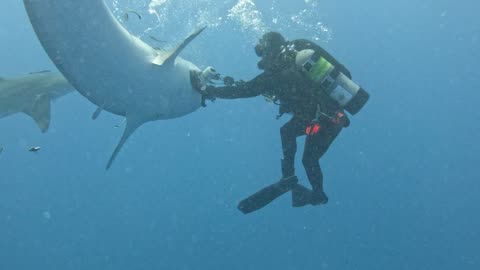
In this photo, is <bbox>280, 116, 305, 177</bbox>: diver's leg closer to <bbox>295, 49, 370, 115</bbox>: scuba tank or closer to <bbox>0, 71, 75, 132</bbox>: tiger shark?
<bbox>295, 49, 370, 115</bbox>: scuba tank

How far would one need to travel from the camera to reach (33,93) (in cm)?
720

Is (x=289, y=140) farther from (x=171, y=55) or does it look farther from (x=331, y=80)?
(x=171, y=55)

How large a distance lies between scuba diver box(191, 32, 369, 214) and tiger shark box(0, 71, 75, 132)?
3092mm

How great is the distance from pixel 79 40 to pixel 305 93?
307 centimetres

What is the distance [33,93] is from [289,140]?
490 cm

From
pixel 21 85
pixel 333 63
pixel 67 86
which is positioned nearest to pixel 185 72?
pixel 333 63

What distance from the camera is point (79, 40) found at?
4.19m

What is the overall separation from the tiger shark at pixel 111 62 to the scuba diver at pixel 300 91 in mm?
432

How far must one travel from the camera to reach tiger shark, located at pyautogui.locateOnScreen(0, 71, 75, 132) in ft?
22.6

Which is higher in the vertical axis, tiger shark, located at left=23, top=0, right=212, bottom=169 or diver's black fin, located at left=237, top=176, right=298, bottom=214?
tiger shark, located at left=23, top=0, right=212, bottom=169

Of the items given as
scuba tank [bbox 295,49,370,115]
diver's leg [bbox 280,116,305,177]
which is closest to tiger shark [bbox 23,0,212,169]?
diver's leg [bbox 280,116,305,177]

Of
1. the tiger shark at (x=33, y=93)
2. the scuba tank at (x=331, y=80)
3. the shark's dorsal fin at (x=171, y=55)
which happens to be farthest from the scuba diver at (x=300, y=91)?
the tiger shark at (x=33, y=93)

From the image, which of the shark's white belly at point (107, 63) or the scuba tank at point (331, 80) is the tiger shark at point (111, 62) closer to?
the shark's white belly at point (107, 63)

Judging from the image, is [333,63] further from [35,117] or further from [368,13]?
[368,13]
